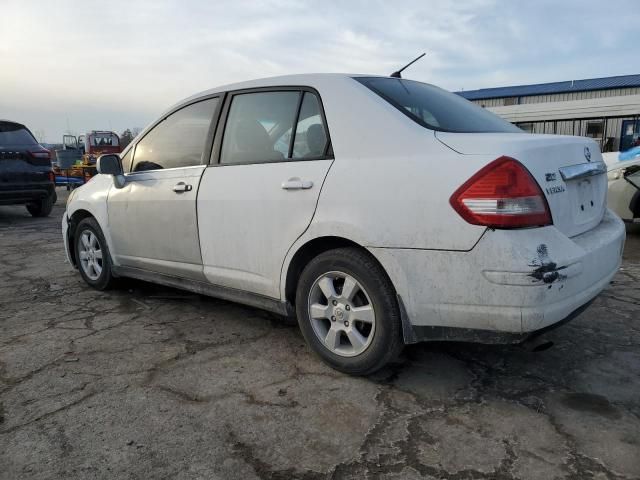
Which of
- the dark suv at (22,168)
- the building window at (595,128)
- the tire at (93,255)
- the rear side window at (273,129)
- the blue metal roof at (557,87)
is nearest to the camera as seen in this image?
the rear side window at (273,129)

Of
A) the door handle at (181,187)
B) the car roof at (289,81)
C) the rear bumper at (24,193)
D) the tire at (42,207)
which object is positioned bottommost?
the tire at (42,207)

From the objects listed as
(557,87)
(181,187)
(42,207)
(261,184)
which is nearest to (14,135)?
(42,207)

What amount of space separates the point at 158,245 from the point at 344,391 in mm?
1848

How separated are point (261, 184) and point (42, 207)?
891cm

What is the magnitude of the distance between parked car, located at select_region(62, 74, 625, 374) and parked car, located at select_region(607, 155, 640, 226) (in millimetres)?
4250

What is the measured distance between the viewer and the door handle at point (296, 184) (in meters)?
2.68

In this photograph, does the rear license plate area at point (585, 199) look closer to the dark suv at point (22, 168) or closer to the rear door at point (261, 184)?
the rear door at point (261, 184)

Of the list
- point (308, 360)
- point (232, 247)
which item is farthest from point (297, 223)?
point (308, 360)

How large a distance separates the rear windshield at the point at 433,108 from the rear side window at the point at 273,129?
14.3 inches

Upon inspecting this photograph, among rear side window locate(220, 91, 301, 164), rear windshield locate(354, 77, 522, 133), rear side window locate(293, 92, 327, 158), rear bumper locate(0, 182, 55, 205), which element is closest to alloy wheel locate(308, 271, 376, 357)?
rear side window locate(293, 92, 327, 158)

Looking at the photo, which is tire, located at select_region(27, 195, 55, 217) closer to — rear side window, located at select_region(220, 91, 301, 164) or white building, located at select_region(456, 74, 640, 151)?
rear side window, located at select_region(220, 91, 301, 164)

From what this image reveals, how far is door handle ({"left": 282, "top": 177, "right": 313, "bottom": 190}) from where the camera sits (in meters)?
2.68

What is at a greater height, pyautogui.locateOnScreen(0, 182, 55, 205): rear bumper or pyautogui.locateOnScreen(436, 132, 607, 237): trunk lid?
pyautogui.locateOnScreen(436, 132, 607, 237): trunk lid

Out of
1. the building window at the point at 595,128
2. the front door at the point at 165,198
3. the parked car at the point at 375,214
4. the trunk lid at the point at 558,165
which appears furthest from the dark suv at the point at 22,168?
the building window at the point at 595,128
